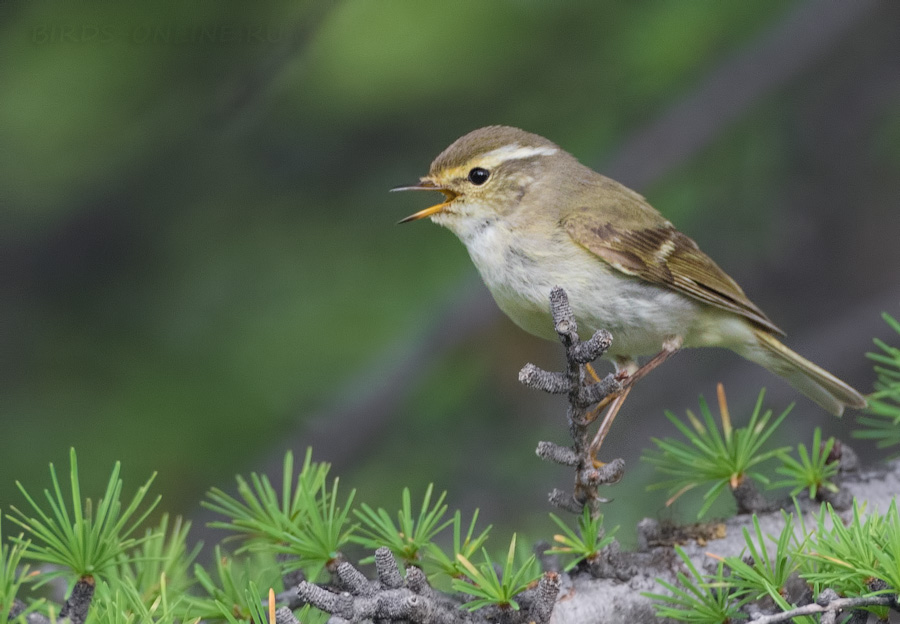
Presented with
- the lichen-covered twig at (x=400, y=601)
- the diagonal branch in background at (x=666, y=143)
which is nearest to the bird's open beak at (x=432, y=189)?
the diagonal branch in background at (x=666, y=143)

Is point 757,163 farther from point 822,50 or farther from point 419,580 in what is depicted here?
point 419,580

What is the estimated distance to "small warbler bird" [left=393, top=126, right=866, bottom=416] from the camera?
3.37 metres

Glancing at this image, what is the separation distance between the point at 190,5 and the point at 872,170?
397 cm

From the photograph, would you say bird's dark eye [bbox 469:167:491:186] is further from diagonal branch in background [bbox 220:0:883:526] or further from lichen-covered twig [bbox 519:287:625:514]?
lichen-covered twig [bbox 519:287:625:514]

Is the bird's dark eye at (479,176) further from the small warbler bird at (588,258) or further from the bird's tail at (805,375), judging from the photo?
the bird's tail at (805,375)

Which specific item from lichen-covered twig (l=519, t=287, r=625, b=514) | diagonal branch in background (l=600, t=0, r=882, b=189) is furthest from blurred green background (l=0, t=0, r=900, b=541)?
lichen-covered twig (l=519, t=287, r=625, b=514)

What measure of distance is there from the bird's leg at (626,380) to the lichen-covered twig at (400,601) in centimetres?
52

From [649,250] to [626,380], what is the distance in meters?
0.88

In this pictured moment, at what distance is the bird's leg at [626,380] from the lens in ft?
9.40

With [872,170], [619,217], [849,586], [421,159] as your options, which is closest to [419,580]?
[849,586]

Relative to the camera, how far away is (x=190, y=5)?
441cm

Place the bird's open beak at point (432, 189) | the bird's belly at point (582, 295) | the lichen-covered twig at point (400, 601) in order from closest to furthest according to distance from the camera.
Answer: the lichen-covered twig at point (400, 601), the bird's belly at point (582, 295), the bird's open beak at point (432, 189)

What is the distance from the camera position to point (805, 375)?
12.8ft

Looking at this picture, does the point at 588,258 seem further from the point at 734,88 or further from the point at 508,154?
the point at 734,88
